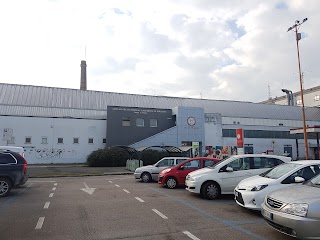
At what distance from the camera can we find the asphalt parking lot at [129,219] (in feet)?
20.4

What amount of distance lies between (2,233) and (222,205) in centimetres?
640

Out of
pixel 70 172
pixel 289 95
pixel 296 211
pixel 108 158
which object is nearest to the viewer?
pixel 296 211

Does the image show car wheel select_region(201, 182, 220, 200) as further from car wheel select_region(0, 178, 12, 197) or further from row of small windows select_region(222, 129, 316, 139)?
row of small windows select_region(222, 129, 316, 139)

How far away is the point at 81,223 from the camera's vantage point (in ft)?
23.6

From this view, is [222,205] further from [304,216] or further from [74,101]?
[74,101]

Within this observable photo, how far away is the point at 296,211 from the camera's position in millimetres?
5141

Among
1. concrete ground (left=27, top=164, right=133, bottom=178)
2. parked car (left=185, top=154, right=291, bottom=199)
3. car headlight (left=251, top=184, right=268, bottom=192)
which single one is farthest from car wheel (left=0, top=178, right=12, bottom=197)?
concrete ground (left=27, top=164, right=133, bottom=178)

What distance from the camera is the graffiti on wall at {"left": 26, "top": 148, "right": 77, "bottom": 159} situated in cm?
3869

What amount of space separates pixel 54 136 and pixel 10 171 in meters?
29.3

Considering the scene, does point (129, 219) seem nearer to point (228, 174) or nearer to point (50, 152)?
point (228, 174)

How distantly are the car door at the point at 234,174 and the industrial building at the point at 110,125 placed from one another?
2521cm

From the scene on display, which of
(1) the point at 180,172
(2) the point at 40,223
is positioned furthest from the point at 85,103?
(2) the point at 40,223

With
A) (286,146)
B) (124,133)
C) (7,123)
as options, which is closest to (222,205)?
(124,133)

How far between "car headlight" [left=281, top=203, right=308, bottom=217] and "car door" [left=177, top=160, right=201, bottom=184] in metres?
8.65
